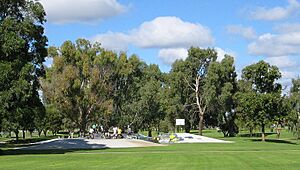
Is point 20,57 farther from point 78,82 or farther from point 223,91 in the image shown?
point 223,91

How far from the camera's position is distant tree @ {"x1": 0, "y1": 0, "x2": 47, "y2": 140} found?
113 ft

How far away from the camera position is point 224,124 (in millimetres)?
79188

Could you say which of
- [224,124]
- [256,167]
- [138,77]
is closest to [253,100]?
[224,124]

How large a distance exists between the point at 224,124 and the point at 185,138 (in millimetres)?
20248

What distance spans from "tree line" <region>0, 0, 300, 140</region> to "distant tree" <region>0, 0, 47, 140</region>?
15.6 metres

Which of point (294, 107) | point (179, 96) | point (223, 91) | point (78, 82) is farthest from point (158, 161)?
point (294, 107)

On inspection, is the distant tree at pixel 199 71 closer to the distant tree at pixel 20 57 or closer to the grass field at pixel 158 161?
the distant tree at pixel 20 57

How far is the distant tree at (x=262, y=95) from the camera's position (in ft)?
190

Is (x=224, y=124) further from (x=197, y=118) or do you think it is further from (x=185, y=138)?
(x=185, y=138)

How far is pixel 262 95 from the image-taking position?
192 feet

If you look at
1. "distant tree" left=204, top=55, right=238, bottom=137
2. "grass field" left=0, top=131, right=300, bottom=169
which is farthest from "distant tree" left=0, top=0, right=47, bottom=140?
"distant tree" left=204, top=55, right=238, bottom=137

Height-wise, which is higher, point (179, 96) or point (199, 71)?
point (199, 71)

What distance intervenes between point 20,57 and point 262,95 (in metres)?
32.3

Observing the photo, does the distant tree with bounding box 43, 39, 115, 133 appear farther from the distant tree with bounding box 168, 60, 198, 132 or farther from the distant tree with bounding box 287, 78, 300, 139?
the distant tree with bounding box 287, 78, 300, 139
